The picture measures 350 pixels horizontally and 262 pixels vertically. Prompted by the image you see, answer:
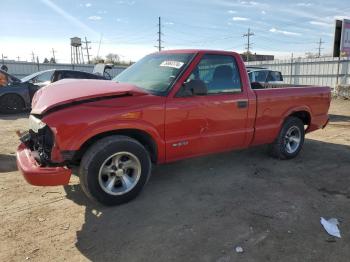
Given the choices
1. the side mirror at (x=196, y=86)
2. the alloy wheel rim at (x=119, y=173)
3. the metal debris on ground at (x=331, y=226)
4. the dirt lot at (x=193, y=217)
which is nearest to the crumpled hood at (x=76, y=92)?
the side mirror at (x=196, y=86)

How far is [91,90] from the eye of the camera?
416 cm

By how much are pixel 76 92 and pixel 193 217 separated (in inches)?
77.6

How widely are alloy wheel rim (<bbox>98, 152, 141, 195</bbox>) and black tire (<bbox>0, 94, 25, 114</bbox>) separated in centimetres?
931

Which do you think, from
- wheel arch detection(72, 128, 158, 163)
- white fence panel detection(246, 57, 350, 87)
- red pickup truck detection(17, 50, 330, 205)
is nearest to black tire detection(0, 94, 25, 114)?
red pickup truck detection(17, 50, 330, 205)

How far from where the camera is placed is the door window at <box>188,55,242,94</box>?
4.91 metres

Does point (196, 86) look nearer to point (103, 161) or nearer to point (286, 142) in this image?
point (103, 161)

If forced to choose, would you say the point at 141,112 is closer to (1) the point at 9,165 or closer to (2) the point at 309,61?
(1) the point at 9,165

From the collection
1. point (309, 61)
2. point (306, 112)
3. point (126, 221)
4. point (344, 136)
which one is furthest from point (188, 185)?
point (309, 61)

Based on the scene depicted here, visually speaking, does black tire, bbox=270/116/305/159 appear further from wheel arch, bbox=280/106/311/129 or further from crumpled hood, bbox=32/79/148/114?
crumpled hood, bbox=32/79/148/114

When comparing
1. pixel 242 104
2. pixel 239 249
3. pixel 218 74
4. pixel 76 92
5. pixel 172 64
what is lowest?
pixel 239 249

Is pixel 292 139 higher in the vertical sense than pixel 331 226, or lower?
higher

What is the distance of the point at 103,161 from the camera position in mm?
3979

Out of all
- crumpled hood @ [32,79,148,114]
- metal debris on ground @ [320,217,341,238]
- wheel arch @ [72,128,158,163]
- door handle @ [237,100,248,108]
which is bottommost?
metal debris on ground @ [320,217,341,238]

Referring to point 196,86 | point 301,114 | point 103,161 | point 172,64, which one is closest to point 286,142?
point 301,114
